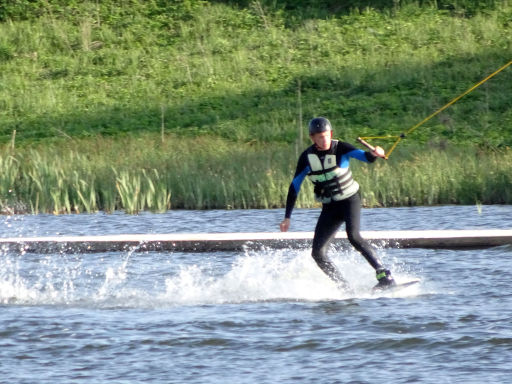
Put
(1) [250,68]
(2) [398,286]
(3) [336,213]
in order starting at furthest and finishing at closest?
(1) [250,68]
(2) [398,286]
(3) [336,213]

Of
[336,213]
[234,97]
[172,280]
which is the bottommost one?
[172,280]

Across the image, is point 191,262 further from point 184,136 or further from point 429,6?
point 429,6

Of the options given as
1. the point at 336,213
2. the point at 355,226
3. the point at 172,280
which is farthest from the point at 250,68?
the point at 355,226

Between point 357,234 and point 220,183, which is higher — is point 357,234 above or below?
below

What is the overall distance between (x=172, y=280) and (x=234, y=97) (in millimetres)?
16371

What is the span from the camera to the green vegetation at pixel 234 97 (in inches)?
716

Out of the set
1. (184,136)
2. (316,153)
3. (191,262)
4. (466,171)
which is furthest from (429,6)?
(316,153)

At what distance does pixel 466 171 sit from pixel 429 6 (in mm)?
14849

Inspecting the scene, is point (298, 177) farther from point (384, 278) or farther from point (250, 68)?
point (250, 68)

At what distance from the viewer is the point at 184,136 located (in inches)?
985

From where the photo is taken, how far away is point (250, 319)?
10039 millimetres

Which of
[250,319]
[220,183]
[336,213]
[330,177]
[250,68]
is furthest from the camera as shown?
[250,68]

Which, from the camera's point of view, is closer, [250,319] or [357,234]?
[250,319]

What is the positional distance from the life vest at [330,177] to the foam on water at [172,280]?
3.42 feet
